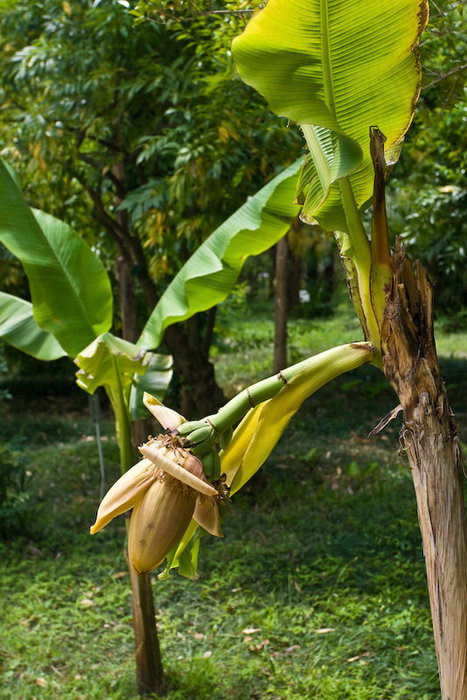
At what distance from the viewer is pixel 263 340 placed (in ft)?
50.1

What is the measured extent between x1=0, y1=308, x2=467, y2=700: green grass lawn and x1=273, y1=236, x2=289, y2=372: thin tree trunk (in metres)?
0.99

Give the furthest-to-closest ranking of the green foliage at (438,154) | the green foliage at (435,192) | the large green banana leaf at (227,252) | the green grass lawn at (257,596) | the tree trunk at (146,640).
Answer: the green foliage at (435,192), the green grass lawn at (257,596), the tree trunk at (146,640), the large green banana leaf at (227,252), the green foliage at (438,154)

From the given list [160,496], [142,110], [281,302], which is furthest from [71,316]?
[281,302]

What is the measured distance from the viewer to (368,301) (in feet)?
3.83

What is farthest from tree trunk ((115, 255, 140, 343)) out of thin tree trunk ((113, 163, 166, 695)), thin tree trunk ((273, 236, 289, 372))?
thin tree trunk ((113, 163, 166, 695))

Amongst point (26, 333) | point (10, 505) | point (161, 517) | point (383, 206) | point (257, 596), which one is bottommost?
point (257, 596)

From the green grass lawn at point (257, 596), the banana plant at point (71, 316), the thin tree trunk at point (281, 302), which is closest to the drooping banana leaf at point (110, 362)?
the banana plant at point (71, 316)

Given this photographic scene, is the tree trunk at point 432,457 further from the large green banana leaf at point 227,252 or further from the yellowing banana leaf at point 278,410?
the large green banana leaf at point 227,252

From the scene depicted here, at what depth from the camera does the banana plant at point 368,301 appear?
1.02 metres

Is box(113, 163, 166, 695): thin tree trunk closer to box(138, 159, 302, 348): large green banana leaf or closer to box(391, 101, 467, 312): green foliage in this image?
box(138, 159, 302, 348): large green banana leaf

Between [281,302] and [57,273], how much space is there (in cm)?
447

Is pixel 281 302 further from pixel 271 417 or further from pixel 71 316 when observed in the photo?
pixel 271 417

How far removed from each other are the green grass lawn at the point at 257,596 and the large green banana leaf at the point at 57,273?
1.83 meters

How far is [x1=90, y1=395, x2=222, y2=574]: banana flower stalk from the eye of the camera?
3.02 ft
